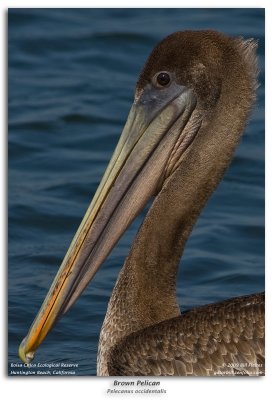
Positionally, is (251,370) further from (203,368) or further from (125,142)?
(125,142)

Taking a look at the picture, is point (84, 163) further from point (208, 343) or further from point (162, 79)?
point (208, 343)

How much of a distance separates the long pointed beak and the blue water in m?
0.33

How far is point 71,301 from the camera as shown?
20.0 feet

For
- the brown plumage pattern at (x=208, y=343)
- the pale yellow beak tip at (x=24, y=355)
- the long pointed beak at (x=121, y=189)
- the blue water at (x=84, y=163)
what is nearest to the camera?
the brown plumage pattern at (x=208, y=343)

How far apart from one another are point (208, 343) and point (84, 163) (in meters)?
2.92

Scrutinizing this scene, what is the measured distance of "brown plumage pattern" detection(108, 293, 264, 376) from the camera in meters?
A: 5.79

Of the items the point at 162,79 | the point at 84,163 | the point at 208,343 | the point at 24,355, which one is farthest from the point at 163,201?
the point at 84,163

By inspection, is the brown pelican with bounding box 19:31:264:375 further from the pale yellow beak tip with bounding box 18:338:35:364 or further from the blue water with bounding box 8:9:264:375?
the blue water with bounding box 8:9:264:375

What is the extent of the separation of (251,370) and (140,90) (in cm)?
145

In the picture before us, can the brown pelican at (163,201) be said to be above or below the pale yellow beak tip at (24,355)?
above

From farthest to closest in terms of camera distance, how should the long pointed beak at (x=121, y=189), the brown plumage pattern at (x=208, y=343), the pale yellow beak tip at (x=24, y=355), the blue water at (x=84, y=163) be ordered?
1. the blue water at (x=84, y=163)
2. the long pointed beak at (x=121, y=189)
3. the pale yellow beak tip at (x=24, y=355)
4. the brown plumage pattern at (x=208, y=343)

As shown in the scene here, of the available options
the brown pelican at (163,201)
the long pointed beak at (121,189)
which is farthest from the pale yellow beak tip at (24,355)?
the long pointed beak at (121,189)

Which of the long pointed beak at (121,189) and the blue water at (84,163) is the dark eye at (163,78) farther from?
the blue water at (84,163)

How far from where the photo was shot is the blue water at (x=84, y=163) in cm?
676
